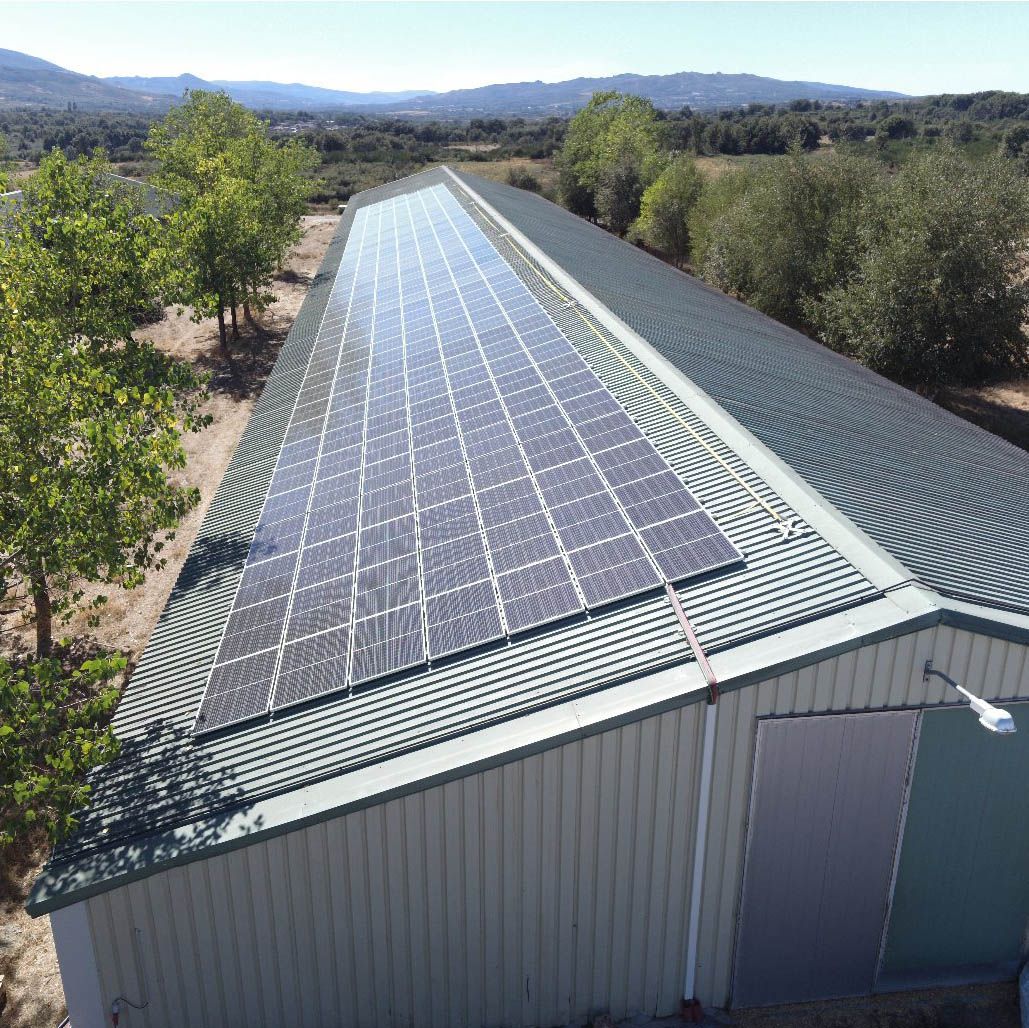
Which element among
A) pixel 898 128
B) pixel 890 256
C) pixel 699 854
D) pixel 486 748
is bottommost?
pixel 699 854

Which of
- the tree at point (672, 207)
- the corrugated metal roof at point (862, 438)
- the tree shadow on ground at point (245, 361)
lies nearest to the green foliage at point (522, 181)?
A: the tree at point (672, 207)

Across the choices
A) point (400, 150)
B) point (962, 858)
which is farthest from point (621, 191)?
point (400, 150)

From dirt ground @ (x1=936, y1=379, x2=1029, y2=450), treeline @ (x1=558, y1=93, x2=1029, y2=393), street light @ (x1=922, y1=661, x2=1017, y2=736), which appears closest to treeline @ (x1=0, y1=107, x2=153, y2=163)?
treeline @ (x1=558, y1=93, x2=1029, y2=393)

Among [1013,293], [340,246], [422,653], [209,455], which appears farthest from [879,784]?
[340,246]

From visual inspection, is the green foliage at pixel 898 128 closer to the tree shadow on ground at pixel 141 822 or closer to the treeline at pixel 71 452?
the treeline at pixel 71 452

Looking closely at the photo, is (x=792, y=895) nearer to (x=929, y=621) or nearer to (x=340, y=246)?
(x=929, y=621)

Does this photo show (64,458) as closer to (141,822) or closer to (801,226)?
(141,822)
